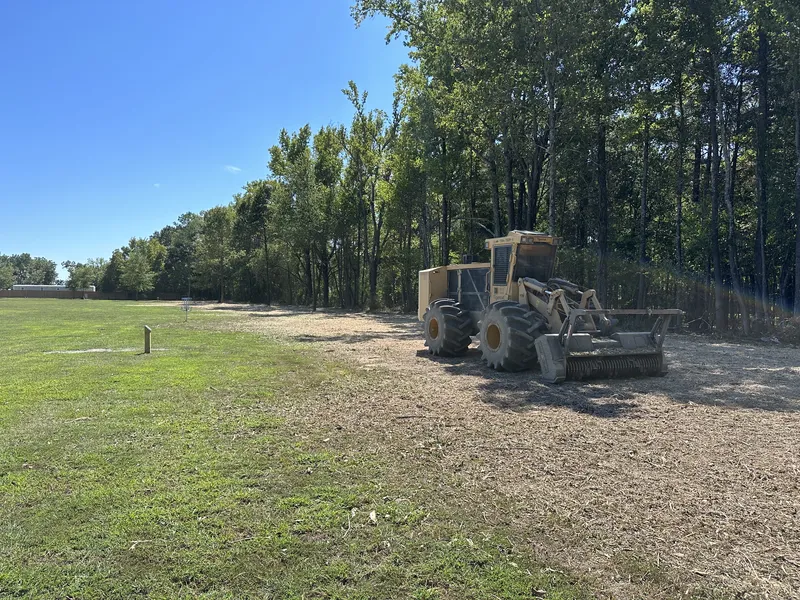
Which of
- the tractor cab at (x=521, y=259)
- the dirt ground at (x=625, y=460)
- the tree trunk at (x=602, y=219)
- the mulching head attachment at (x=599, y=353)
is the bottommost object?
the dirt ground at (x=625, y=460)

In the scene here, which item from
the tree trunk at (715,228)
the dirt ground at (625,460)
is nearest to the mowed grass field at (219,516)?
the dirt ground at (625,460)

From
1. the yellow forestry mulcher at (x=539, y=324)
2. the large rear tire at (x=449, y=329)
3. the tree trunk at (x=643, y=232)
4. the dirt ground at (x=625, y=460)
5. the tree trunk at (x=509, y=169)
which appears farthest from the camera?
the tree trunk at (x=643, y=232)

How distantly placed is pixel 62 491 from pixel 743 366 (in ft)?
39.6

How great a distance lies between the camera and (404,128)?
28656mm

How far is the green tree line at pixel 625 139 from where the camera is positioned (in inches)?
691

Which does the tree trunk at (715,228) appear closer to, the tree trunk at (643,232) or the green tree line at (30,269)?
the tree trunk at (643,232)

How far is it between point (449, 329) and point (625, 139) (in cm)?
1629

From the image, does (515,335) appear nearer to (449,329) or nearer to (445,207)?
(449,329)

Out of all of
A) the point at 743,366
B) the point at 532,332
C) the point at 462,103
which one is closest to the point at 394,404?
the point at 532,332

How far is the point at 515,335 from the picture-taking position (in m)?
9.13

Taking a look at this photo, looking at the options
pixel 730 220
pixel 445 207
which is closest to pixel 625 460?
pixel 730 220

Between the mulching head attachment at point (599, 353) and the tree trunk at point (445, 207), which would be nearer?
the mulching head attachment at point (599, 353)

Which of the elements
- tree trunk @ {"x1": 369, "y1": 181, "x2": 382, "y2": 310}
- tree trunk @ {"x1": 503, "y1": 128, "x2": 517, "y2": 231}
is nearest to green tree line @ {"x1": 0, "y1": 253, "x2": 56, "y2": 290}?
tree trunk @ {"x1": 369, "y1": 181, "x2": 382, "y2": 310}

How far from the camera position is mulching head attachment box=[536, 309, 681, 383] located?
8258 millimetres
